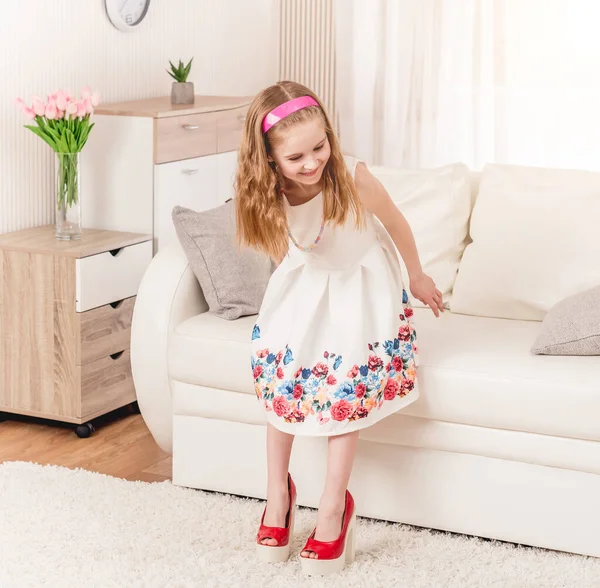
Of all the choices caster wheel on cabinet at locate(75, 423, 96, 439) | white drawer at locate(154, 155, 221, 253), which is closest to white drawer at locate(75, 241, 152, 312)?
white drawer at locate(154, 155, 221, 253)

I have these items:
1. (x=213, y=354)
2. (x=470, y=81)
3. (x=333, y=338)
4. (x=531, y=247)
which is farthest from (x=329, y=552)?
(x=470, y=81)

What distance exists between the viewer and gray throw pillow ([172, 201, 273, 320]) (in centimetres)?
267

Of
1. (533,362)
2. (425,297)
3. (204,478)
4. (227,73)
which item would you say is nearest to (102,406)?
(204,478)

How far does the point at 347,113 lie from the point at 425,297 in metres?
2.64

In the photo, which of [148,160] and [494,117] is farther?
[494,117]

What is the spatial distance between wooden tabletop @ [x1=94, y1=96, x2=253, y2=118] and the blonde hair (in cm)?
134

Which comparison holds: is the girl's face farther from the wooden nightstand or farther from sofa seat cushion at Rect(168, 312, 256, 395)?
the wooden nightstand

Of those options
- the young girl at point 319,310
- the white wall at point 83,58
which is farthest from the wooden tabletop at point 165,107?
the young girl at point 319,310

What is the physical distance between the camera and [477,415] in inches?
89.0

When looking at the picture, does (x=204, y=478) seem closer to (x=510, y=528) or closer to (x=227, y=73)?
(x=510, y=528)

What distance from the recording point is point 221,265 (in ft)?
8.86

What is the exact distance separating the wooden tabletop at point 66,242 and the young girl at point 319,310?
98 centimetres

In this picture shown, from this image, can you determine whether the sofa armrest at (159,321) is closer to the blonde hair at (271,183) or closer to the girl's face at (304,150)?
the blonde hair at (271,183)

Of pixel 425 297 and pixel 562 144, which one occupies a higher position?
pixel 562 144
